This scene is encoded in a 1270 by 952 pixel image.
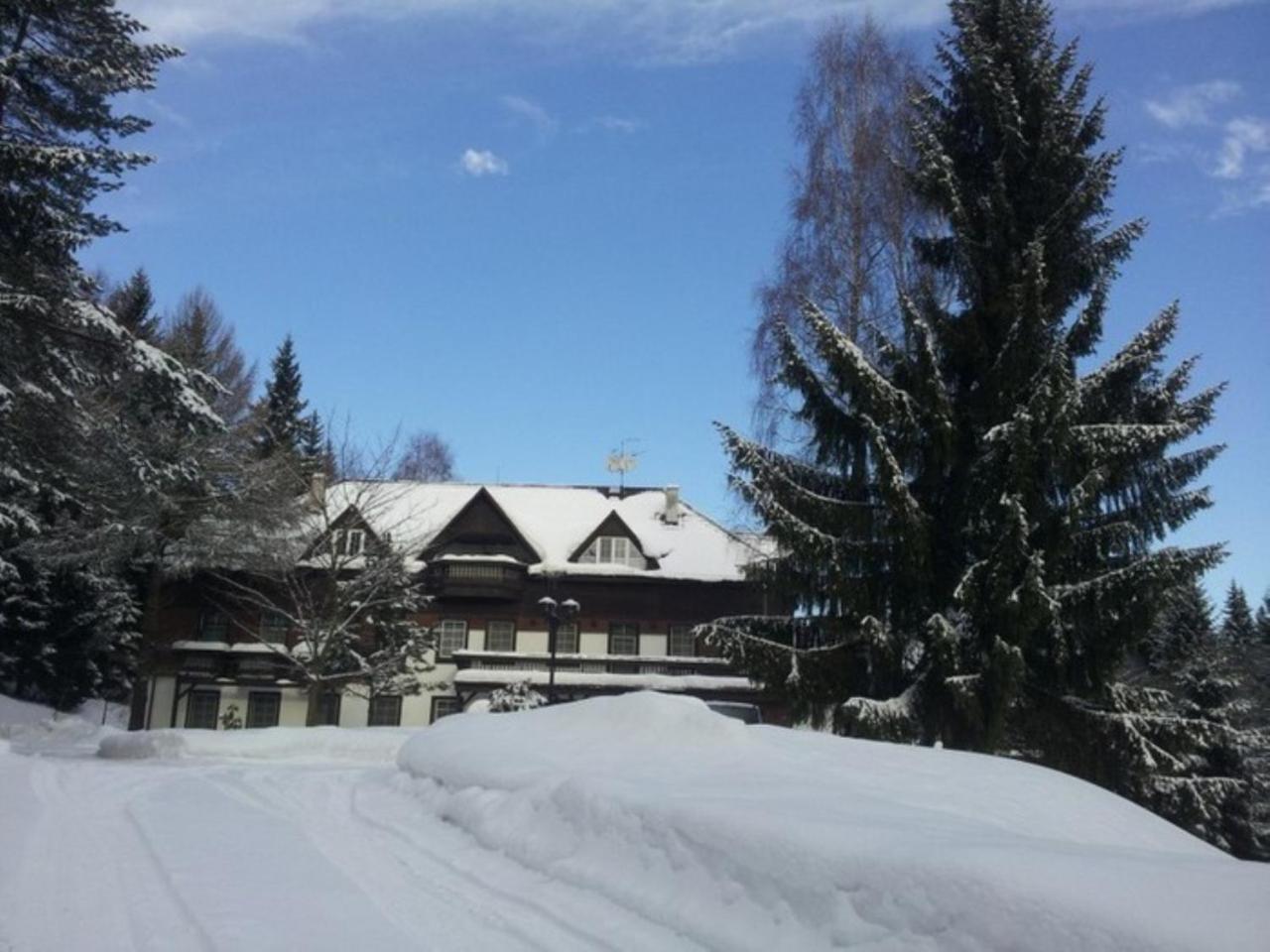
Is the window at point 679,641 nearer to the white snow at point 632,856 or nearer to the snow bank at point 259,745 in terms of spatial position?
the snow bank at point 259,745

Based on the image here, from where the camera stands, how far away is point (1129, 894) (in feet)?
13.5

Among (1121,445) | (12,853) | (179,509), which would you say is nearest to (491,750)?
(12,853)

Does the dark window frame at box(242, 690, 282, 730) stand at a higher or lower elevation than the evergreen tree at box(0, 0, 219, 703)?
lower

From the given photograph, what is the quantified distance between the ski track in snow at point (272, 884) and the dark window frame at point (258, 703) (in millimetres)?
30736

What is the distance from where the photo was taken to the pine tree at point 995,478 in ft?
48.5

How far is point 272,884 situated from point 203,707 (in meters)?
36.9

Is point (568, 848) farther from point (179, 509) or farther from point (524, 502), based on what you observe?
point (524, 502)

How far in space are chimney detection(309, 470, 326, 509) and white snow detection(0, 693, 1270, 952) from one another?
72.3 feet

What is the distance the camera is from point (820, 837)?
552cm

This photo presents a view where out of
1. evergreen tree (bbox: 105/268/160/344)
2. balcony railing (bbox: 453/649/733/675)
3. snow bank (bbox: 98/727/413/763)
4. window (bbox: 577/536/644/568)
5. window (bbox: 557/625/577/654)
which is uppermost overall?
evergreen tree (bbox: 105/268/160/344)

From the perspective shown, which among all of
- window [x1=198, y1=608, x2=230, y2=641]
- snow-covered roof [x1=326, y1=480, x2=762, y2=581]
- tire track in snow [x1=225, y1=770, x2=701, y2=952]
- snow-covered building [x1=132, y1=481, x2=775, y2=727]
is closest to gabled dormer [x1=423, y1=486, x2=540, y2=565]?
snow-covered building [x1=132, y1=481, x2=775, y2=727]

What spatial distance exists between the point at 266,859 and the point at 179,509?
2602 centimetres

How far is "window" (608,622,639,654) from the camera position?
39.9 m

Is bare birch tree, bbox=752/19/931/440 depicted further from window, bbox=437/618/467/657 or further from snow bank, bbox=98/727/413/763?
window, bbox=437/618/467/657
